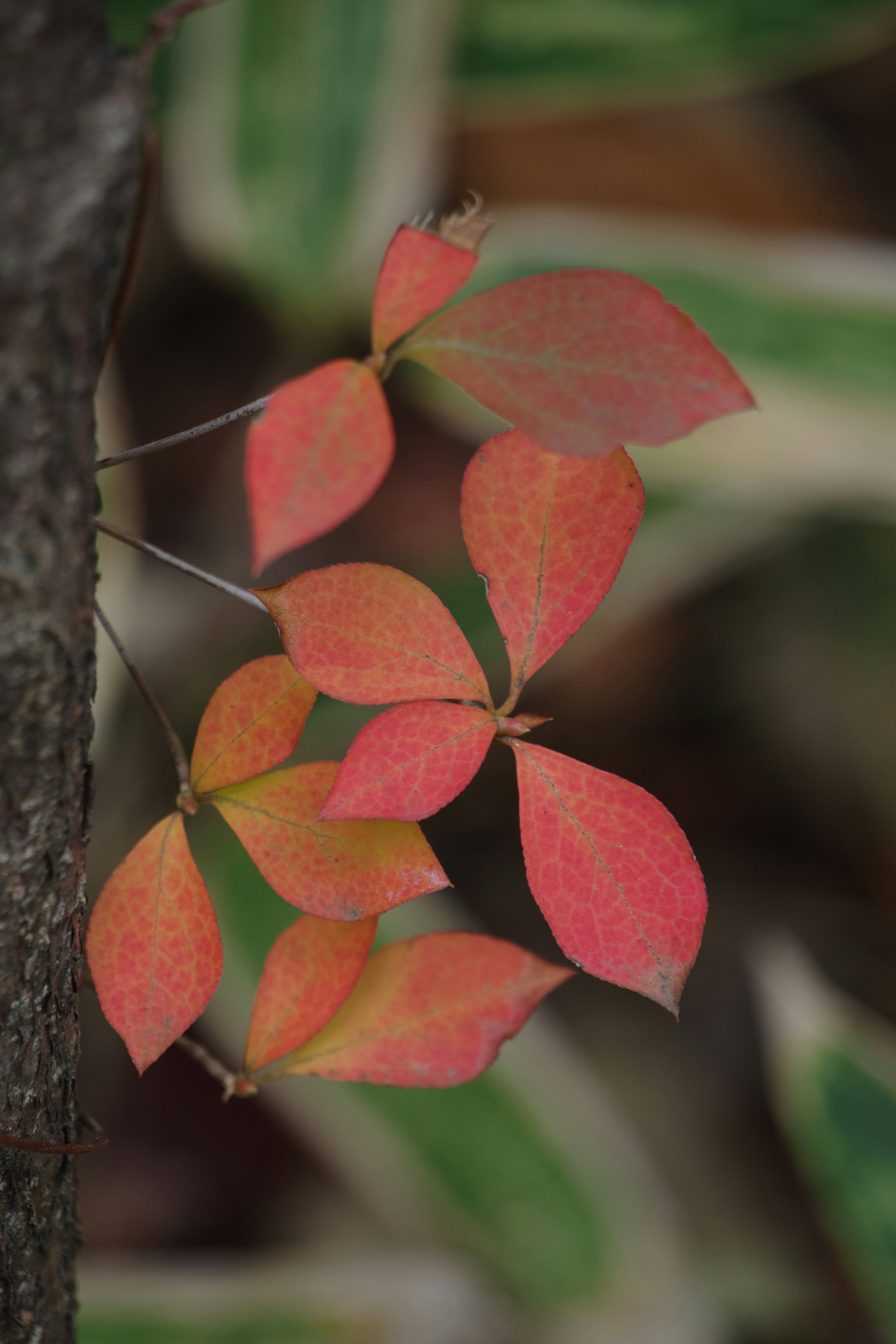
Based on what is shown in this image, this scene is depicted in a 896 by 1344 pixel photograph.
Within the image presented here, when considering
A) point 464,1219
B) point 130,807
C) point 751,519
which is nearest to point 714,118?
point 751,519

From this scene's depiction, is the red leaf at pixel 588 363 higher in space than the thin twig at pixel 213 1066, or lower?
higher

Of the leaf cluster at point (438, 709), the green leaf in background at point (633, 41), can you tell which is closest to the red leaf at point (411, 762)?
the leaf cluster at point (438, 709)

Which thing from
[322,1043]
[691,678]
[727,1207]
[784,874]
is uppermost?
[322,1043]

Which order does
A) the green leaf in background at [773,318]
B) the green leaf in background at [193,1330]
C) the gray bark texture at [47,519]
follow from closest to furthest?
the gray bark texture at [47,519]
the green leaf in background at [193,1330]
the green leaf in background at [773,318]

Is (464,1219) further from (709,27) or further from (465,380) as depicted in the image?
→ (709,27)

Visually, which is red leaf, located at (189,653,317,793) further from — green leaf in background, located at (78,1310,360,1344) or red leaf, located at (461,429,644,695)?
green leaf in background, located at (78,1310,360,1344)

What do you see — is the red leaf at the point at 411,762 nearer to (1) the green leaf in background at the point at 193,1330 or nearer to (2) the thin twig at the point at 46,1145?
(2) the thin twig at the point at 46,1145
